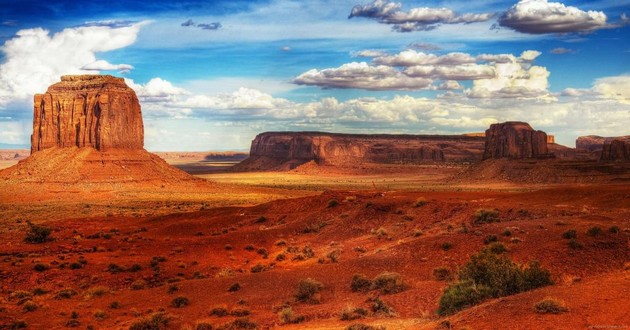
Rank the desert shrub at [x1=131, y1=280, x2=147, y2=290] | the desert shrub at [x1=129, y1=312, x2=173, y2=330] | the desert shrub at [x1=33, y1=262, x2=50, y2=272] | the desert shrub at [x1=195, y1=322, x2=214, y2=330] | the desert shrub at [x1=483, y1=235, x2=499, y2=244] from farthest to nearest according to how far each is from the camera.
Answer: the desert shrub at [x1=33, y1=262, x2=50, y2=272] < the desert shrub at [x1=131, y1=280, x2=147, y2=290] < the desert shrub at [x1=483, y1=235, x2=499, y2=244] < the desert shrub at [x1=129, y1=312, x2=173, y2=330] < the desert shrub at [x1=195, y1=322, x2=214, y2=330]

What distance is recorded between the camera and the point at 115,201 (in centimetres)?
6569

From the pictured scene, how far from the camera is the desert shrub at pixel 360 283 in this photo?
1867cm

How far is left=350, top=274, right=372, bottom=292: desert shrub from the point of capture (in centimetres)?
1867

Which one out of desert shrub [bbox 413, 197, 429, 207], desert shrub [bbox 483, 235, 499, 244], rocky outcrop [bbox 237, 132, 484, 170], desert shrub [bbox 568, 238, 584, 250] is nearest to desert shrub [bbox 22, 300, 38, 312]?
desert shrub [bbox 483, 235, 499, 244]

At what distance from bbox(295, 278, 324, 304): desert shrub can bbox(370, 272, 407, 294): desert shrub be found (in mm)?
1745

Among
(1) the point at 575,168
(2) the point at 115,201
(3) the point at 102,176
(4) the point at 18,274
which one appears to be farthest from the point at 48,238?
(1) the point at 575,168

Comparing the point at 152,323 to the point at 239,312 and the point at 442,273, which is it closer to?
the point at 239,312

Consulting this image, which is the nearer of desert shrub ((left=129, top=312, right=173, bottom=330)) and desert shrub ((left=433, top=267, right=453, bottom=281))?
desert shrub ((left=129, top=312, right=173, bottom=330))

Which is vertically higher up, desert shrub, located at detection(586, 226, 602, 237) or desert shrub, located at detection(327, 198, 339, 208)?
desert shrub, located at detection(586, 226, 602, 237)

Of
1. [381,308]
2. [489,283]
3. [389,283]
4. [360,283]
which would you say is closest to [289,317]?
[381,308]

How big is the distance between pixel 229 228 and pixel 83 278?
1467 centimetres

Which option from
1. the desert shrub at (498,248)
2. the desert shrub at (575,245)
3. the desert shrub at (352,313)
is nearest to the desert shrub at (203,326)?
the desert shrub at (352,313)

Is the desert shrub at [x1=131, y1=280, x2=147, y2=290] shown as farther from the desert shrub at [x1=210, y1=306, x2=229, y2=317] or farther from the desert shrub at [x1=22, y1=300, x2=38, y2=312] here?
the desert shrub at [x1=210, y1=306, x2=229, y2=317]

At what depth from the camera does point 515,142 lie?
319 ft
